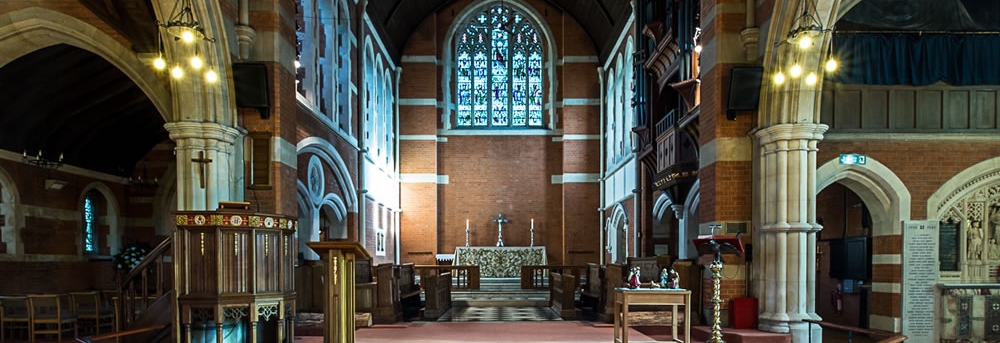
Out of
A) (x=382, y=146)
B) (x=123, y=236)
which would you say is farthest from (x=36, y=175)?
(x=382, y=146)

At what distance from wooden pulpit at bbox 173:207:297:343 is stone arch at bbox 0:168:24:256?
5636 mm

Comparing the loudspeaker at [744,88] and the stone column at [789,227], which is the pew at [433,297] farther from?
the loudspeaker at [744,88]

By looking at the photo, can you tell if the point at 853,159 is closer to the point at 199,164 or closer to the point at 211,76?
the point at 211,76

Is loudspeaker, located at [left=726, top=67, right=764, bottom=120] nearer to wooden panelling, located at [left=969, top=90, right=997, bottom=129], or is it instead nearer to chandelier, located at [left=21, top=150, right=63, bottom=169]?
wooden panelling, located at [left=969, top=90, right=997, bottom=129]

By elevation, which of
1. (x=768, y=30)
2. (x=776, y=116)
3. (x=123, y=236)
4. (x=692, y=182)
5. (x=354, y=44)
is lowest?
(x=123, y=236)

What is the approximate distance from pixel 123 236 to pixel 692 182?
11.1 m

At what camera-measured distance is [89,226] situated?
1377cm

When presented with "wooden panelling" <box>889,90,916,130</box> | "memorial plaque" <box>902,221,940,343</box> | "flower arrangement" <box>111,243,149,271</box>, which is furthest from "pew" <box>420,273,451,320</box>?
"wooden panelling" <box>889,90,916,130</box>

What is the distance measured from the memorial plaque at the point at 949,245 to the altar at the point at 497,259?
504 inches

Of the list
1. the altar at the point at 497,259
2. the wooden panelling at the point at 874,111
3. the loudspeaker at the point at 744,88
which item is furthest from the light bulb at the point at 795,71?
the altar at the point at 497,259

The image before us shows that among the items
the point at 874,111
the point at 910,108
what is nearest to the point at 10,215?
the point at 874,111

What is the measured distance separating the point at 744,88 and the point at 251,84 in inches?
247

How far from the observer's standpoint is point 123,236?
577 inches

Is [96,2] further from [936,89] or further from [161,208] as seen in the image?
[936,89]
